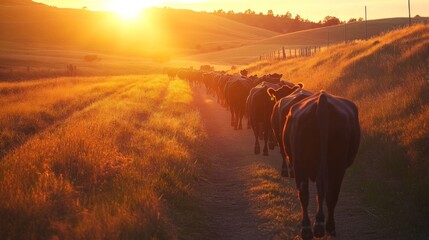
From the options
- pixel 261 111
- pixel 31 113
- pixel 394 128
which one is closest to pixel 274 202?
pixel 394 128

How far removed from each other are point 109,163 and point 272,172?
385 centimetres

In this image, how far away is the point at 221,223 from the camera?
27.2 feet

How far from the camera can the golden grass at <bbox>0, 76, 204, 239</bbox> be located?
660 centimetres

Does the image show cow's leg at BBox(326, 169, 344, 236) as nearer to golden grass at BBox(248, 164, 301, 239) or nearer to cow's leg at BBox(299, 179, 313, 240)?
cow's leg at BBox(299, 179, 313, 240)

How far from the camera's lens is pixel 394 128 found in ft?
39.0

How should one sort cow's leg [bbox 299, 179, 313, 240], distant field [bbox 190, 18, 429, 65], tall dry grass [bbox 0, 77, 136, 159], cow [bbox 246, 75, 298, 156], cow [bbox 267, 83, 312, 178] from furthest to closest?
distant field [bbox 190, 18, 429, 65]
tall dry grass [bbox 0, 77, 136, 159]
cow [bbox 246, 75, 298, 156]
cow [bbox 267, 83, 312, 178]
cow's leg [bbox 299, 179, 313, 240]

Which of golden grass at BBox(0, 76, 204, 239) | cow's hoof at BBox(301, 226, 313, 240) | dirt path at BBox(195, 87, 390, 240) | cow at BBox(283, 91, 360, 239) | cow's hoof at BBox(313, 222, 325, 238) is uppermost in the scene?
cow at BBox(283, 91, 360, 239)

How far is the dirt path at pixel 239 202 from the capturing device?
7.63 meters

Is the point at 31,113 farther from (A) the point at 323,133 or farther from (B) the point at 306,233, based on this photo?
(A) the point at 323,133

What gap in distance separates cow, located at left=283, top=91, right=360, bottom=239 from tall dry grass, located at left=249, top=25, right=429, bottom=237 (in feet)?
5.32

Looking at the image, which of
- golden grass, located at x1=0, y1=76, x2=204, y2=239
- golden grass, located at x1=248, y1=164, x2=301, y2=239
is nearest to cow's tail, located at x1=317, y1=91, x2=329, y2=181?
golden grass, located at x1=248, y1=164, x2=301, y2=239

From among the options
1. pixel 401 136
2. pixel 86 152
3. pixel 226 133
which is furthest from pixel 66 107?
pixel 401 136

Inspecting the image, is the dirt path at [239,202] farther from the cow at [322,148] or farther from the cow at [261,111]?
the cow at [322,148]

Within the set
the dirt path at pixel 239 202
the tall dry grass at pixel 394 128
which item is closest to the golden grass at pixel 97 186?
the dirt path at pixel 239 202
